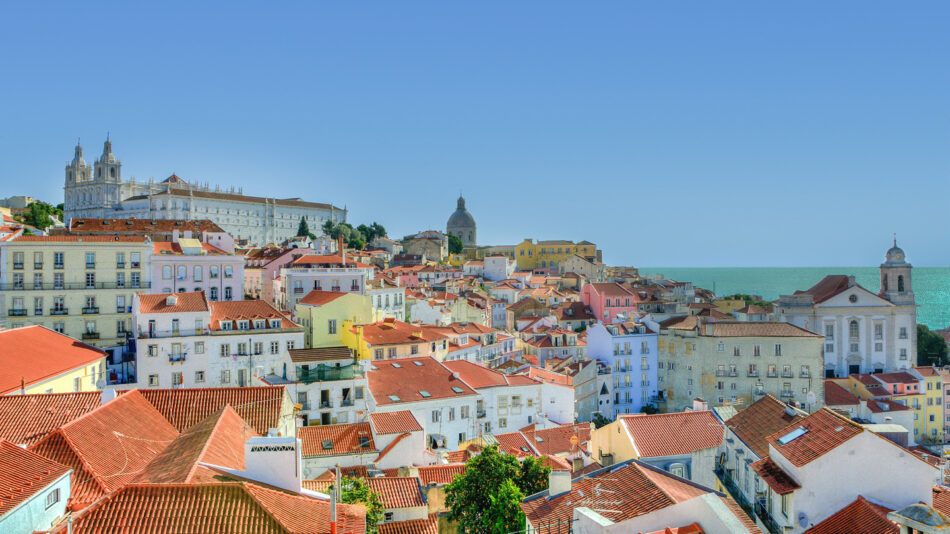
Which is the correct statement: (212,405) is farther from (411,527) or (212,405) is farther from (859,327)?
(859,327)

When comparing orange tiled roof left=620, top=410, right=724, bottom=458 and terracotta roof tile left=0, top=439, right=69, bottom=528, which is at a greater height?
terracotta roof tile left=0, top=439, right=69, bottom=528

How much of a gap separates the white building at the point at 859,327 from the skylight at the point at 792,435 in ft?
167

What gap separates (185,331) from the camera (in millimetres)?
35031

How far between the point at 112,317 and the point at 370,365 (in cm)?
1696

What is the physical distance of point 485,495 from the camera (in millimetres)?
19297

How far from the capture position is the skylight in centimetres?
1708

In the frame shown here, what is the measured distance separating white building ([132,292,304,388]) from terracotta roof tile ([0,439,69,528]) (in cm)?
2339

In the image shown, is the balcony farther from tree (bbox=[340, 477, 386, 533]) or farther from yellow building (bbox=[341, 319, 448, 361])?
yellow building (bbox=[341, 319, 448, 361])

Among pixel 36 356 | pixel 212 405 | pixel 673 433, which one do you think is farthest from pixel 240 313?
pixel 673 433

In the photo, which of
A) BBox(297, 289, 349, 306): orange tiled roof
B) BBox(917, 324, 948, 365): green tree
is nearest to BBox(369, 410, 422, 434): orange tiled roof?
BBox(297, 289, 349, 306): orange tiled roof

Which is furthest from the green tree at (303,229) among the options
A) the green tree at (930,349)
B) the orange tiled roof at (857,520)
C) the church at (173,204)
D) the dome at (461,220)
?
the orange tiled roof at (857,520)

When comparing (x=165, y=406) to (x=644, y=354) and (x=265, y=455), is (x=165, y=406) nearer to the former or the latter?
(x=265, y=455)

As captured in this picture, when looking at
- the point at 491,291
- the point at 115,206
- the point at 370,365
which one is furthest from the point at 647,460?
the point at 115,206

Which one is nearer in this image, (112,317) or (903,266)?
(112,317)
